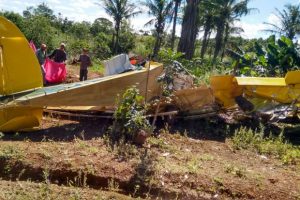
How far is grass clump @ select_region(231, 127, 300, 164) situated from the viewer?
261 inches

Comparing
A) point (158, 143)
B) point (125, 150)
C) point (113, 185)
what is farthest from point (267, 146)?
point (113, 185)

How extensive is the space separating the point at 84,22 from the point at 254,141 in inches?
1627

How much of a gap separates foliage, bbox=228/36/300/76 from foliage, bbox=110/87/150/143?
5469 mm

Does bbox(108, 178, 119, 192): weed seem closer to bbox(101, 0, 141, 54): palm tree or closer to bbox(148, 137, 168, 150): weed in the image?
bbox(148, 137, 168, 150): weed

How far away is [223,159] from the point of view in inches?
244

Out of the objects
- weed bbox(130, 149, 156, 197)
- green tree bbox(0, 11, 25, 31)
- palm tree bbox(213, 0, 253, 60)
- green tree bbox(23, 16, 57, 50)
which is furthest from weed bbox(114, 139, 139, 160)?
palm tree bbox(213, 0, 253, 60)

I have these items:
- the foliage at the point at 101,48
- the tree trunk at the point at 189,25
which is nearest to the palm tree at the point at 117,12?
the foliage at the point at 101,48

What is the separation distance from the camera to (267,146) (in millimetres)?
6926

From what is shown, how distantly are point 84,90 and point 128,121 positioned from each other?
118 cm

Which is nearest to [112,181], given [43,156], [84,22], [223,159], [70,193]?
[70,193]

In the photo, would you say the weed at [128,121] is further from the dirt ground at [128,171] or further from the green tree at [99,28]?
the green tree at [99,28]

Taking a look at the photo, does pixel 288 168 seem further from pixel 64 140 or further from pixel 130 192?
pixel 64 140

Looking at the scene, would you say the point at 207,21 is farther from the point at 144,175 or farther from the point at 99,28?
the point at 144,175

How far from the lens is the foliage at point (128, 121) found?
247 inches
